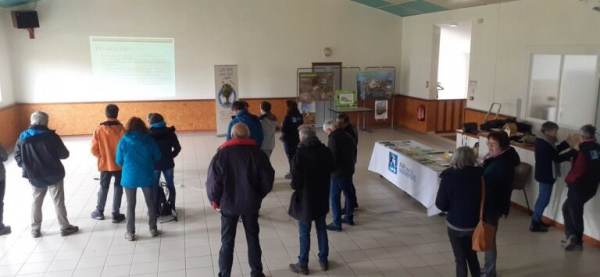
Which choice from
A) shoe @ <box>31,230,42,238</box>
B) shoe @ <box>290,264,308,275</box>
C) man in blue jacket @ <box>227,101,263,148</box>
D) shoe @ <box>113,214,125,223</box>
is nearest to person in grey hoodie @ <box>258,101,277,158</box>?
man in blue jacket @ <box>227,101,263,148</box>

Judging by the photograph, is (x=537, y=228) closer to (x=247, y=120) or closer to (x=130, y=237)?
(x=247, y=120)

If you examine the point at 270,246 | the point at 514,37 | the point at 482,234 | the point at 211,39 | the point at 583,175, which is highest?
the point at 211,39

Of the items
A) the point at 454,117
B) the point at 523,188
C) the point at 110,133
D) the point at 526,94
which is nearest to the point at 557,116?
the point at 526,94

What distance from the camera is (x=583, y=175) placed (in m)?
4.55

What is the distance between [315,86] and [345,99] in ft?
2.94

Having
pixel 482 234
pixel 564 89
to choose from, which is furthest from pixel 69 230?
Result: pixel 564 89

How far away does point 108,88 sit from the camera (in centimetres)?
1101

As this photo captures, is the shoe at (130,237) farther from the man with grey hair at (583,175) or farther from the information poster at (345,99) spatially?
the information poster at (345,99)

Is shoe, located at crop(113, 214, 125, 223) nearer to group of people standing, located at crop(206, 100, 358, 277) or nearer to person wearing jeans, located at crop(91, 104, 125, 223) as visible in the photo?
person wearing jeans, located at crop(91, 104, 125, 223)

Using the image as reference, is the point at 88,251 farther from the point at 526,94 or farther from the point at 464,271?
the point at 526,94

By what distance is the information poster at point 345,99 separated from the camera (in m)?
12.0

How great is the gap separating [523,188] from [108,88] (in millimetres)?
9330

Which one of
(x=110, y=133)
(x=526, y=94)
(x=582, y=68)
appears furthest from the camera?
(x=526, y=94)

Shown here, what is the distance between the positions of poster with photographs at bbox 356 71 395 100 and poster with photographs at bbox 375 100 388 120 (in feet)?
0.51
